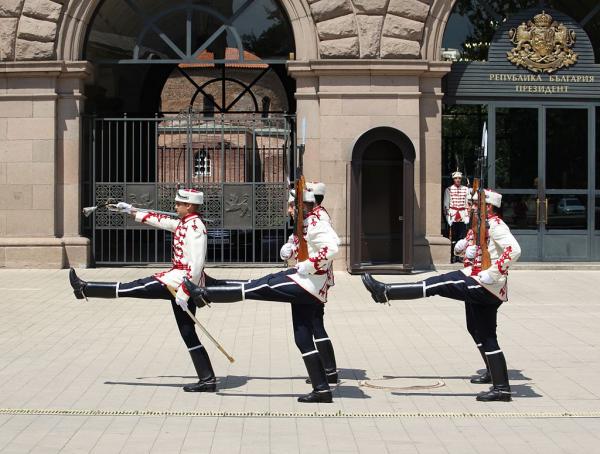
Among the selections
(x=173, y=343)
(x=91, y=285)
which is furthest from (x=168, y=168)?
(x=91, y=285)

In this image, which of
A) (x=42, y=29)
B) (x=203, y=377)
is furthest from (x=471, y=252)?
(x=42, y=29)

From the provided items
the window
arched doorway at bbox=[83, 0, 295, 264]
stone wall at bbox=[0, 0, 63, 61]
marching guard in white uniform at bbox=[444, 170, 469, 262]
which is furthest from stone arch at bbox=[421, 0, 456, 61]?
stone wall at bbox=[0, 0, 63, 61]

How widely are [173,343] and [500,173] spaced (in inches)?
394

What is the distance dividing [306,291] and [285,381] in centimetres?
118

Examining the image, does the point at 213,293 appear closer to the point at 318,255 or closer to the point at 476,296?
the point at 318,255

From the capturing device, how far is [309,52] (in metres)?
19.5

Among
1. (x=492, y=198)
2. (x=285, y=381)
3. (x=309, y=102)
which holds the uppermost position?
(x=309, y=102)

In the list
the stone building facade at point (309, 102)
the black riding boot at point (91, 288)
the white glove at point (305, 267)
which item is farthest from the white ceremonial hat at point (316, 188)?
the stone building facade at point (309, 102)

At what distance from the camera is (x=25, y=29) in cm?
1956

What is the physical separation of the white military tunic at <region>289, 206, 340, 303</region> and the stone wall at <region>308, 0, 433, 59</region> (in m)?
10.6

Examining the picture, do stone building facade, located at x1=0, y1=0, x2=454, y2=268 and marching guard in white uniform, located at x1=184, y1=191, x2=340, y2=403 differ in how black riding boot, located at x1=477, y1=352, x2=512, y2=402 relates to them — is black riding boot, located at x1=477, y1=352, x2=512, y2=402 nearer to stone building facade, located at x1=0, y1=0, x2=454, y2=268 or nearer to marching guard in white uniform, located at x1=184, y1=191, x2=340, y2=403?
marching guard in white uniform, located at x1=184, y1=191, x2=340, y2=403

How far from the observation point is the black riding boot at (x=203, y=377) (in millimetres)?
9391

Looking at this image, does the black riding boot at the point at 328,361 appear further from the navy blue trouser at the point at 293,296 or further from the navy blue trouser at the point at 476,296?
the navy blue trouser at the point at 476,296

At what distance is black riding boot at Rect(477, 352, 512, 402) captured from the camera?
906 cm
